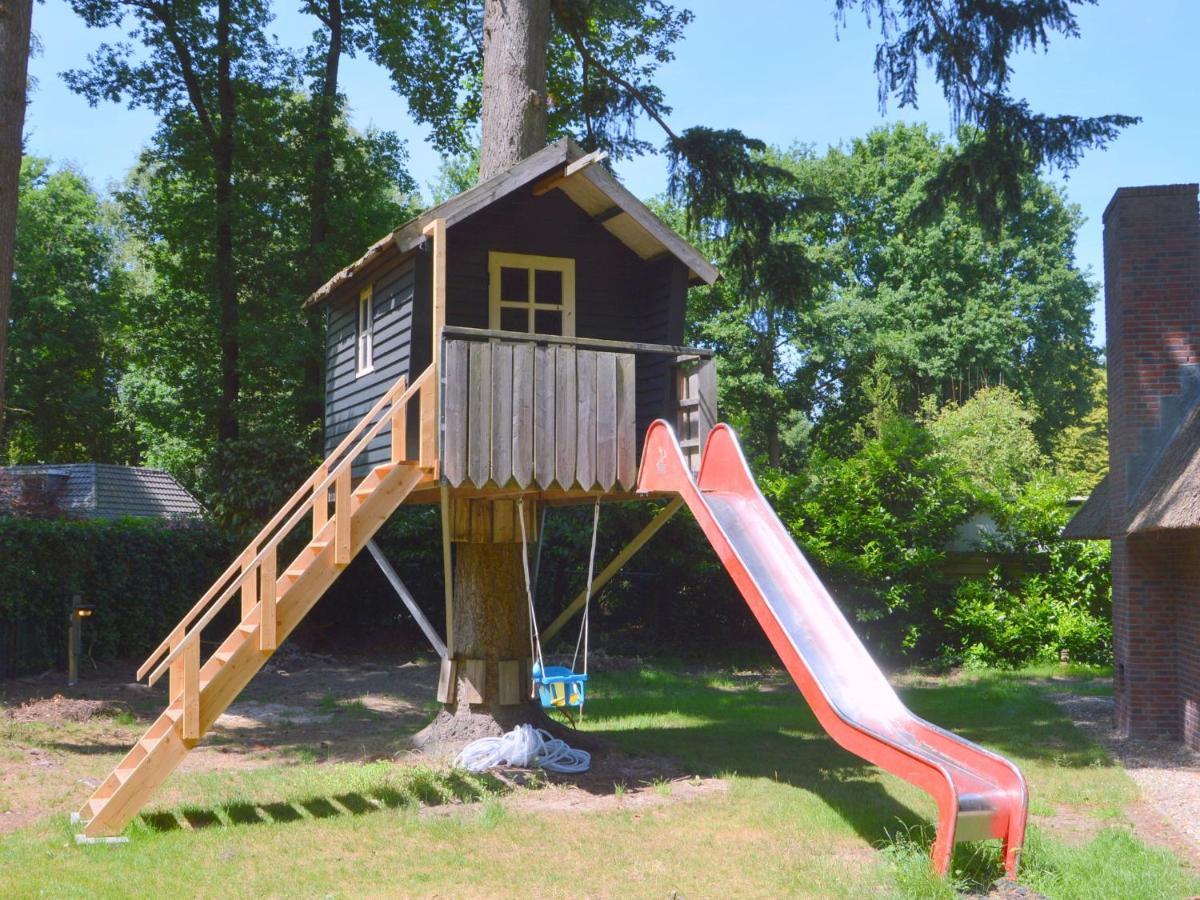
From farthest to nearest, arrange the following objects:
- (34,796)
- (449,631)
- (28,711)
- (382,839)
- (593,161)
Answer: (28,711) < (449,631) < (593,161) < (34,796) < (382,839)

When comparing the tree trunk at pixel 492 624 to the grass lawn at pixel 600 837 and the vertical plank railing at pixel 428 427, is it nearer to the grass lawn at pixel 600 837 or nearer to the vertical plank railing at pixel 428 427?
the grass lawn at pixel 600 837

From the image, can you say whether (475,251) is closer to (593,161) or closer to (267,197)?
(593,161)

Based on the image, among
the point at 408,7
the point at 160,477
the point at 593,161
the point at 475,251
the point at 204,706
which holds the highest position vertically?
the point at 408,7

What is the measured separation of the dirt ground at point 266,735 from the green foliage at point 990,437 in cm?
1654

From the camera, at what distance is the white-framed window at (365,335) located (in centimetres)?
1134

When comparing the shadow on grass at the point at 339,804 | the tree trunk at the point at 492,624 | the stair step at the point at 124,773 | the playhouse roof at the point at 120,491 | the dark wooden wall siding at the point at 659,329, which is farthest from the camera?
the playhouse roof at the point at 120,491

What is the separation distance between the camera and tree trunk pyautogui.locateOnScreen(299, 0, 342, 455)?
22016 mm

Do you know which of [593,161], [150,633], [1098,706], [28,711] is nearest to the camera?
[593,161]

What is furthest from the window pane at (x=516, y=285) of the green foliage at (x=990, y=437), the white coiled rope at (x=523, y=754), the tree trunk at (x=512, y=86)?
the green foliage at (x=990, y=437)

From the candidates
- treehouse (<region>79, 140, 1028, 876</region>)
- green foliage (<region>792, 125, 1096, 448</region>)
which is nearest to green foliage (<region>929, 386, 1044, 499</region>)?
green foliage (<region>792, 125, 1096, 448</region>)

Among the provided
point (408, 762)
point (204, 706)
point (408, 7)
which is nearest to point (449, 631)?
point (408, 762)

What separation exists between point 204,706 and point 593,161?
5.64 meters

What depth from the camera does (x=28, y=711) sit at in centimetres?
1246

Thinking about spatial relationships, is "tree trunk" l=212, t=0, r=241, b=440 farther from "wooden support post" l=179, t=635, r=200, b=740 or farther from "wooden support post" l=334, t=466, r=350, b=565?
"wooden support post" l=179, t=635, r=200, b=740
